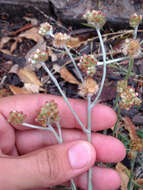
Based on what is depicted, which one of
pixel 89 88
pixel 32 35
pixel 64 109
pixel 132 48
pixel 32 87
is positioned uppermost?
pixel 32 35

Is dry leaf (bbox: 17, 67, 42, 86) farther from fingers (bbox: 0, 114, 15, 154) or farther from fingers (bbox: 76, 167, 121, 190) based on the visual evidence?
fingers (bbox: 76, 167, 121, 190)

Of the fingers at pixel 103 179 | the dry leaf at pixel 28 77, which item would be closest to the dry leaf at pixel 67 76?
the dry leaf at pixel 28 77

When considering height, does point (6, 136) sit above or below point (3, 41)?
below

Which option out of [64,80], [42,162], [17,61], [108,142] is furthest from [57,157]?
[17,61]

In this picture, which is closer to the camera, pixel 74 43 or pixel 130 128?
pixel 130 128

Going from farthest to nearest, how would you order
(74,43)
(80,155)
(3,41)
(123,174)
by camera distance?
(3,41) → (74,43) → (123,174) → (80,155)

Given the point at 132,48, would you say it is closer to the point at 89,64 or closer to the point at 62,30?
the point at 89,64

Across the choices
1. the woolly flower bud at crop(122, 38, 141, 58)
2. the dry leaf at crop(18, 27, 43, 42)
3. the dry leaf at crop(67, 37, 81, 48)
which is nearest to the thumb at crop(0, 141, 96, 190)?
the woolly flower bud at crop(122, 38, 141, 58)

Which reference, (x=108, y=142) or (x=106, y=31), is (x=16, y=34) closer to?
(x=106, y=31)

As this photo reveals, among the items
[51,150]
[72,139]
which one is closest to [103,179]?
[72,139]
